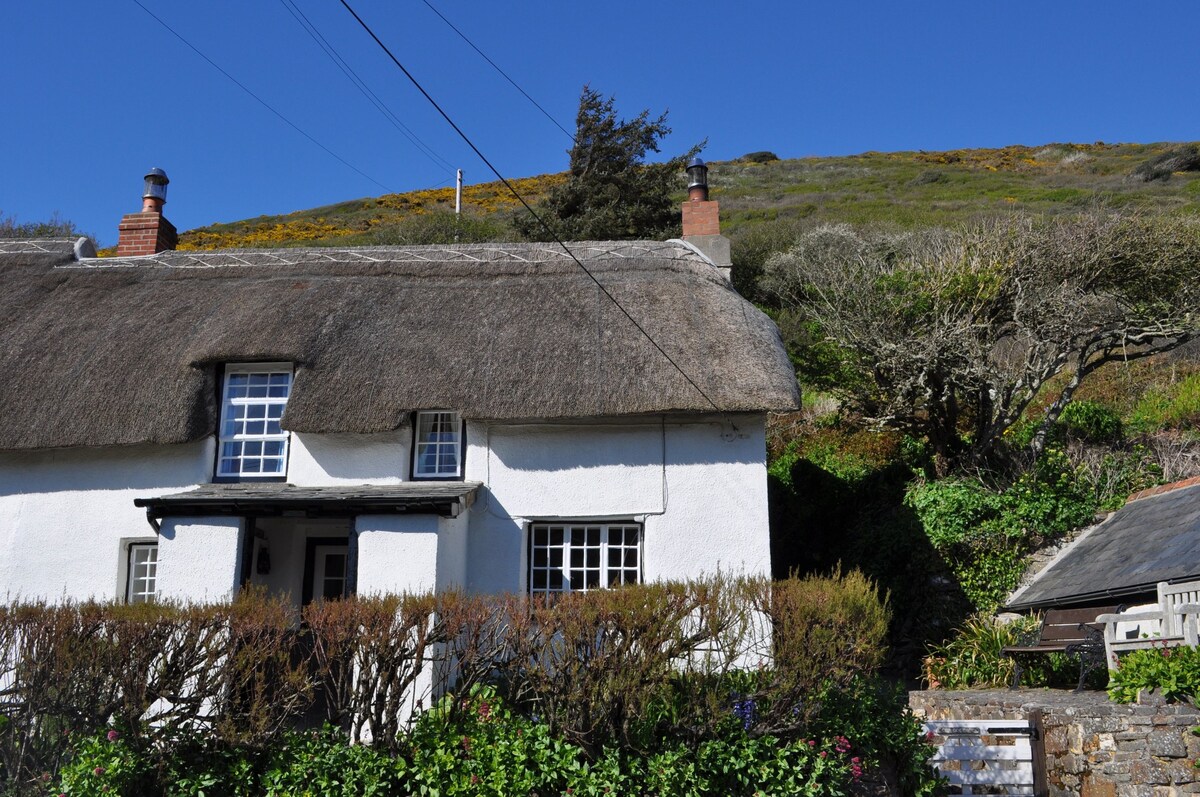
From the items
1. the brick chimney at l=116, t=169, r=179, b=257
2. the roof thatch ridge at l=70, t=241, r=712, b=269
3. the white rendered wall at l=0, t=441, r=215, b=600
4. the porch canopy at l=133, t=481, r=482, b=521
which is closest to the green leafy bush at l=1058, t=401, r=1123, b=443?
the roof thatch ridge at l=70, t=241, r=712, b=269

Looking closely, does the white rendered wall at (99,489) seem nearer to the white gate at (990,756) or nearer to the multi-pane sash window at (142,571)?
the multi-pane sash window at (142,571)

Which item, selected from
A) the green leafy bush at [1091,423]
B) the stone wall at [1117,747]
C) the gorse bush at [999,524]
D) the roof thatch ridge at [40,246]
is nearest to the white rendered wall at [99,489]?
the roof thatch ridge at [40,246]

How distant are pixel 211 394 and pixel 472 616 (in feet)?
18.5

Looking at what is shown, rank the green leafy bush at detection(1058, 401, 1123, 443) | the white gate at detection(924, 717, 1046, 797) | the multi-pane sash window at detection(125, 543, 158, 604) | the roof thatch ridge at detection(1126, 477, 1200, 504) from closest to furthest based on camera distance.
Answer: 1. the white gate at detection(924, 717, 1046, 797)
2. the multi-pane sash window at detection(125, 543, 158, 604)
3. the roof thatch ridge at detection(1126, 477, 1200, 504)
4. the green leafy bush at detection(1058, 401, 1123, 443)

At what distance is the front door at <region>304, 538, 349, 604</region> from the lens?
12.9 metres

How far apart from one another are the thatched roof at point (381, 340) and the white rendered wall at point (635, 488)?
515 millimetres

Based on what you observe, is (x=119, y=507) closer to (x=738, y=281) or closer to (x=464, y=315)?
(x=464, y=315)

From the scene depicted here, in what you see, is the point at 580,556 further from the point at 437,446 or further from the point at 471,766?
the point at 471,766

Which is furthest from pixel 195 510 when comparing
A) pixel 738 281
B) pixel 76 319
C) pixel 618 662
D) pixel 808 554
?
pixel 738 281

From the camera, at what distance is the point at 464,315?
12.8 m

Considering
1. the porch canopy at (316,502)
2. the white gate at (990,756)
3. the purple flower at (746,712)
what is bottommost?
the white gate at (990,756)

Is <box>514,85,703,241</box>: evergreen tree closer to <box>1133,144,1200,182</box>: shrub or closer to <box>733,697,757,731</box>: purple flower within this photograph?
<box>733,697,757,731</box>: purple flower

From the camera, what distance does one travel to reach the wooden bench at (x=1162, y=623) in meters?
8.68

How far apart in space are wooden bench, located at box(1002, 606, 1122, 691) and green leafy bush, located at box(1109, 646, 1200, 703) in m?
1.26
